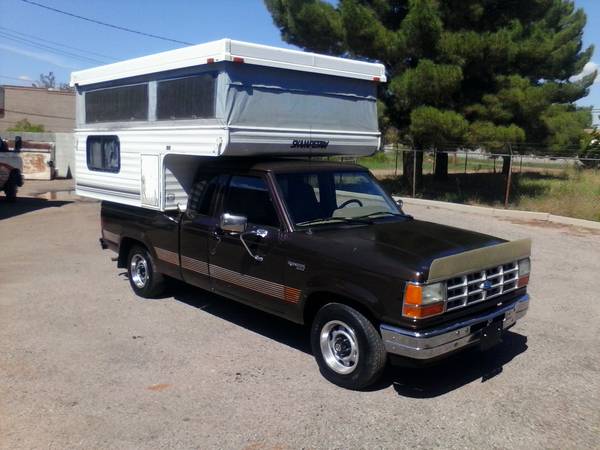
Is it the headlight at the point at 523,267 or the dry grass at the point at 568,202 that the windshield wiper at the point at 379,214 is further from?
the dry grass at the point at 568,202

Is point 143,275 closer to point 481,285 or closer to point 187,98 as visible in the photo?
point 187,98

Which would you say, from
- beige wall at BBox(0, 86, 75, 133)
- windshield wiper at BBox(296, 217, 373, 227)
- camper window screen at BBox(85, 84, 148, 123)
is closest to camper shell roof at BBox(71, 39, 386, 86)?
camper window screen at BBox(85, 84, 148, 123)

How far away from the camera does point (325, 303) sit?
5020 mm

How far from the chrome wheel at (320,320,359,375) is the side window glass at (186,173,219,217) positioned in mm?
2032

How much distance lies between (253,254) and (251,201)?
1.87 ft

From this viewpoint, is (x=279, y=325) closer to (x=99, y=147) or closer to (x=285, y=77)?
(x=285, y=77)

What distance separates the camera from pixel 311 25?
19.6 metres

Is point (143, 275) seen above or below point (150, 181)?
below

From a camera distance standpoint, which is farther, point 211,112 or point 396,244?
point 211,112

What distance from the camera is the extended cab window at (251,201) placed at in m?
5.54

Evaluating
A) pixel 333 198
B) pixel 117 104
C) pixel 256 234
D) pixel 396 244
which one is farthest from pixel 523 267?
pixel 117 104

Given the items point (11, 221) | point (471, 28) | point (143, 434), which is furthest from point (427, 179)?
point (143, 434)

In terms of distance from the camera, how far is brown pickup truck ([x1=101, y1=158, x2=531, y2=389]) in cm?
440

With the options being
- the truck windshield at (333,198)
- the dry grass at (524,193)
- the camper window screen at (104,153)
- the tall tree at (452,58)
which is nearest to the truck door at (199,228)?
the truck windshield at (333,198)
